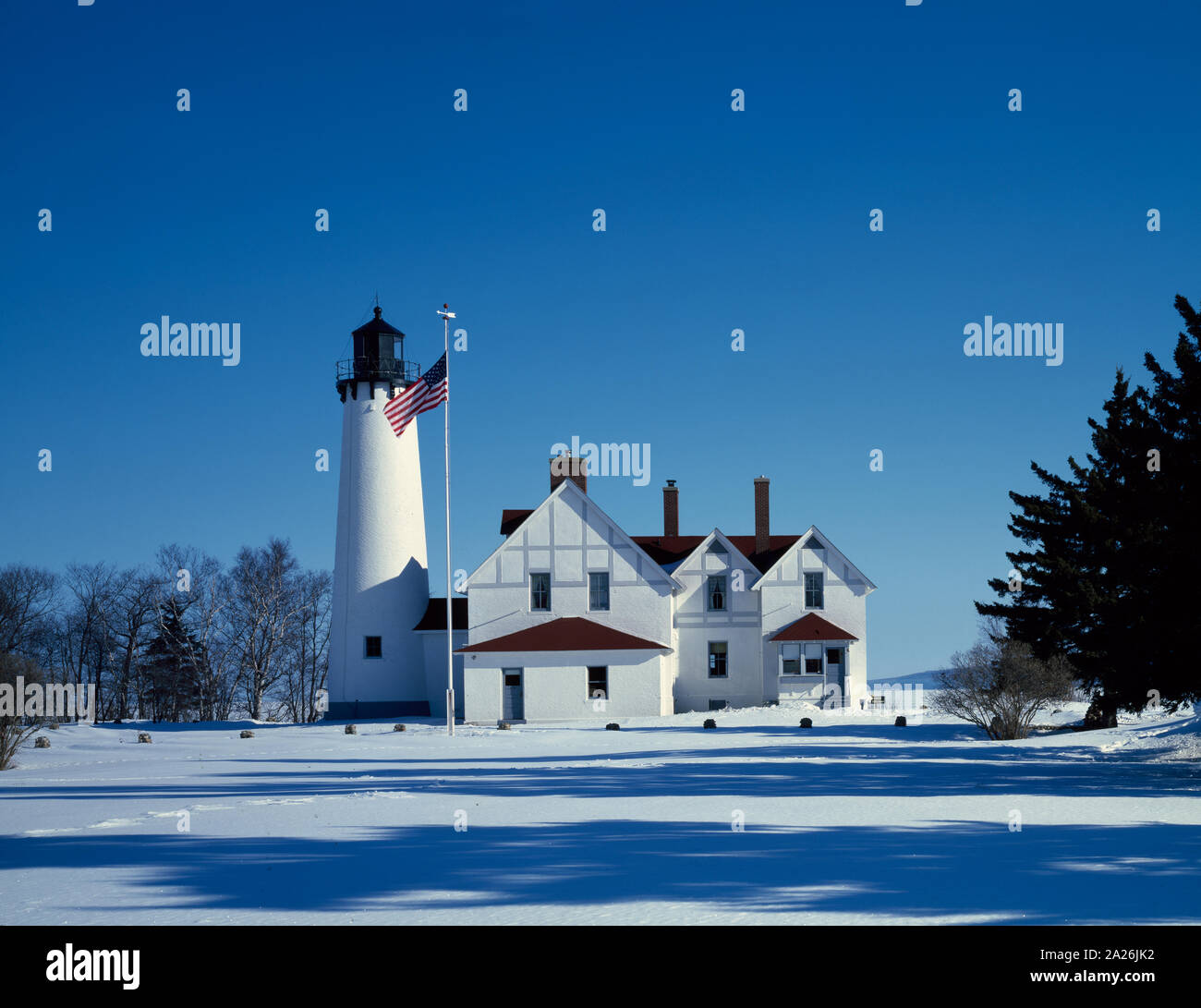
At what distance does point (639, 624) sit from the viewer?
46781 millimetres

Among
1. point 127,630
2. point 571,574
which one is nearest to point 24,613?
point 127,630

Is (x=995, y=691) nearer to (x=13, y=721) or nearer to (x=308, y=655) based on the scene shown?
(x=13, y=721)

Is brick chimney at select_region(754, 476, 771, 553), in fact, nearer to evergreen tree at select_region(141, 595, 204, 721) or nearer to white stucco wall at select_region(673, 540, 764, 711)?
white stucco wall at select_region(673, 540, 764, 711)

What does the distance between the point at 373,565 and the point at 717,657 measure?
595 inches

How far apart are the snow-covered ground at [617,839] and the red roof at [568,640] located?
1841 cm

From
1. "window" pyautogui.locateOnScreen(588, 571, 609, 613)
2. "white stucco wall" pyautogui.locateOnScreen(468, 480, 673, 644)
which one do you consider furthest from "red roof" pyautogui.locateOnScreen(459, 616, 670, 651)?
"window" pyautogui.locateOnScreen(588, 571, 609, 613)

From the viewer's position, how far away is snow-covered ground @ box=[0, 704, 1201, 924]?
9.34 metres

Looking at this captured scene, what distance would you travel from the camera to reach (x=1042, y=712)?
138 feet

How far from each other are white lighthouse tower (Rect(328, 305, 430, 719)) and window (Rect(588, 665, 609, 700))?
7.55 metres

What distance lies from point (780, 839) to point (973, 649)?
21760 mm

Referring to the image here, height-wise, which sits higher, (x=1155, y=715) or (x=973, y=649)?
(x=973, y=649)

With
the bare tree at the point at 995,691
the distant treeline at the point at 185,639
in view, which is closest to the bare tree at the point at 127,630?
the distant treeline at the point at 185,639
